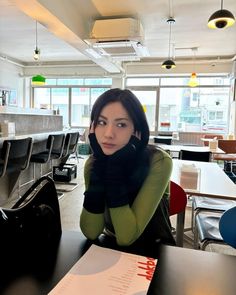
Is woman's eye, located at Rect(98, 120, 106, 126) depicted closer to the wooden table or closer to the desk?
the desk

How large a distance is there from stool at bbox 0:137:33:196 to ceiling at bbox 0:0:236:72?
1.75 metres

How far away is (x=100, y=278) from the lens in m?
0.69

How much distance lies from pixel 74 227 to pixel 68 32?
10.5 feet

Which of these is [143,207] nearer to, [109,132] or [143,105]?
[109,132]

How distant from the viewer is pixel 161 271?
28.7 inches

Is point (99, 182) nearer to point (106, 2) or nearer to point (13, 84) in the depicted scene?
point (106, 2)

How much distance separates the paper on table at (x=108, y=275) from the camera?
25.5 inches

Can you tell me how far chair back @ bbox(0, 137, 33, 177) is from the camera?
2.76 m

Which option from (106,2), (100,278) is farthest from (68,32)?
(100,278)

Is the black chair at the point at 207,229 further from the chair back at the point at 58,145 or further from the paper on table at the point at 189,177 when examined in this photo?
the chair back at the point at 58,145

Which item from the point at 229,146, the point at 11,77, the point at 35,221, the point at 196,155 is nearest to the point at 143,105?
the point at 35,221

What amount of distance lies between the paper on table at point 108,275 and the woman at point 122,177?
79 mm

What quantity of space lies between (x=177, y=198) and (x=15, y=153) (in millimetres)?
1982

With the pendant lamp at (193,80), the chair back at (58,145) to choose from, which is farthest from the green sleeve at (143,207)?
the pendant lamp at (193,80)
